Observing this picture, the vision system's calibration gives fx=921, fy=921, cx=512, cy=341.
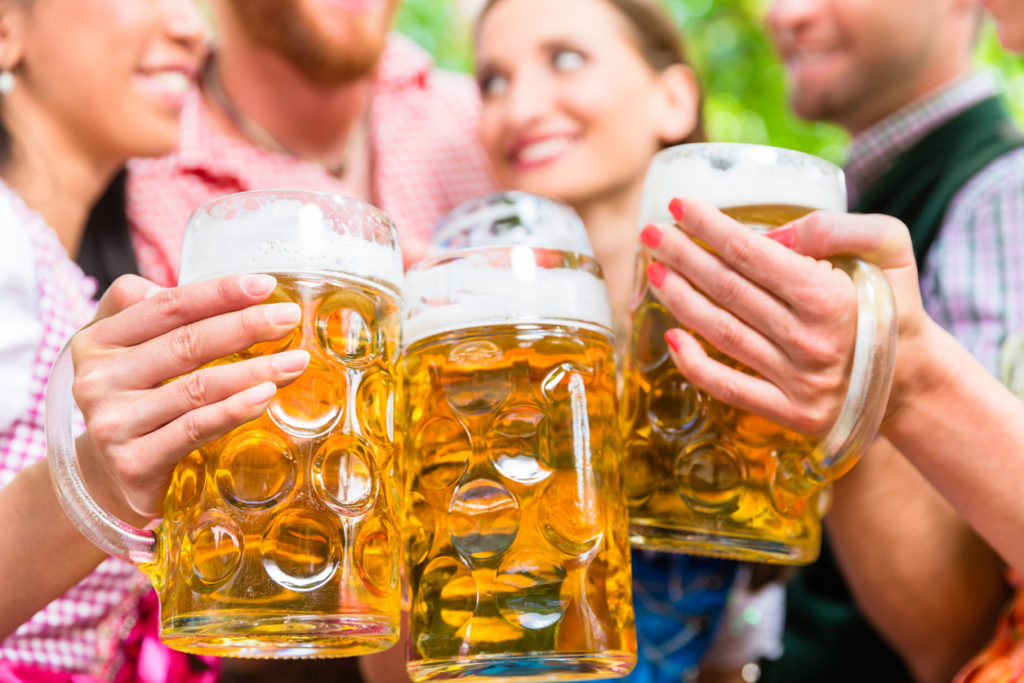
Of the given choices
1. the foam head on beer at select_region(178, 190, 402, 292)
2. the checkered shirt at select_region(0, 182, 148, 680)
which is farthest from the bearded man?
the foam head on beer at select_region(178, 190, 402, 292)

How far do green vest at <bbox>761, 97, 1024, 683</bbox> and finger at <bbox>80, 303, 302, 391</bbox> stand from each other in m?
1.61

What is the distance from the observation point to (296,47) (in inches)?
91.7

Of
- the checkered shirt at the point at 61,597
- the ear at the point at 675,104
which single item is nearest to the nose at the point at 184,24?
the checkered shirt at the point at 61,597

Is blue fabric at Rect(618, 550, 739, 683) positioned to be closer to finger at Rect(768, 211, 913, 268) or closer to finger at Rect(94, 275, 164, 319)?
finger at Rect(768, 211, 913, 268)

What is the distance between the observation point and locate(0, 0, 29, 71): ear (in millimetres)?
1601

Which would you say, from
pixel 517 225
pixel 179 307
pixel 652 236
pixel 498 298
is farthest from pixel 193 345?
pixel 517 225

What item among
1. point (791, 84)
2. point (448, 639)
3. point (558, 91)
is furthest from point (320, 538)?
point (791, 84)

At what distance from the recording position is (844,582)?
2.11 meters

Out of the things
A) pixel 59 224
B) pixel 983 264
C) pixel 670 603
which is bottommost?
pixel 670 603

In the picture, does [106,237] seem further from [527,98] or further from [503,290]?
[503,290]

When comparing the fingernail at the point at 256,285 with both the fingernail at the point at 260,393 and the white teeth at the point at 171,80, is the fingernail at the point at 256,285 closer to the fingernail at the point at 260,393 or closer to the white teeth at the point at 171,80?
the fingernail at the point at 260,393

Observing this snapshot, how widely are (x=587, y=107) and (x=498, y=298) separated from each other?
3.49ft

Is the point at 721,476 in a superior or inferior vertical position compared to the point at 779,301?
inferior

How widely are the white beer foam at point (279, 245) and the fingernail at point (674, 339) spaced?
34cm
